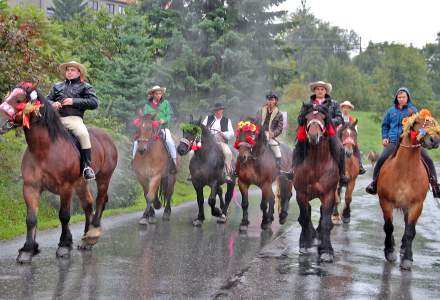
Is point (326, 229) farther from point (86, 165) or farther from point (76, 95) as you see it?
point (76, 95)

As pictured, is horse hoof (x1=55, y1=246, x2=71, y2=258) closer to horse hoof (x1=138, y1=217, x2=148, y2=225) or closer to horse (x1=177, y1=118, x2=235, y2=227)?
horse hoof (x1=138, y1=217, x2=148, y2=225)

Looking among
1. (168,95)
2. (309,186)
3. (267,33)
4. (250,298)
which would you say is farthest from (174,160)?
(267,33)

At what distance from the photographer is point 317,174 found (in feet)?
37.2

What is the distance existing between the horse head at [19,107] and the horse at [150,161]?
17.1 feet

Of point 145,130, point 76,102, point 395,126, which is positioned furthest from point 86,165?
point 395,126

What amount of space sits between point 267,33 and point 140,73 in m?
10.1

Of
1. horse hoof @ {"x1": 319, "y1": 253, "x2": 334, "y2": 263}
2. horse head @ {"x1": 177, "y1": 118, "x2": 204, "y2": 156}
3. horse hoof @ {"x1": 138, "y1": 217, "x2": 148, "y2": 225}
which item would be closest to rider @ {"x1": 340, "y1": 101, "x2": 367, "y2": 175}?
horse head @ {"x1": 177, "y1": 118, "x2": 204, "y2": 156}

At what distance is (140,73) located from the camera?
24516 millimetres

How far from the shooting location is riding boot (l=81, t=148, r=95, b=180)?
10688 millimetres

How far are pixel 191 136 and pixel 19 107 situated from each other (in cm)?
631

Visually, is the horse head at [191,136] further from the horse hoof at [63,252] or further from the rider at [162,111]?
the horse hoof at [63,252]

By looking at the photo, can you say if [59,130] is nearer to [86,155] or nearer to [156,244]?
[86,155]

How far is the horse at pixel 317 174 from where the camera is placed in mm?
10938

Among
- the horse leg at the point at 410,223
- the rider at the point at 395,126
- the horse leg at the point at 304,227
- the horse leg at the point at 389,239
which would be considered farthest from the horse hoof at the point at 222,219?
the horse leg at the point at 410,223
